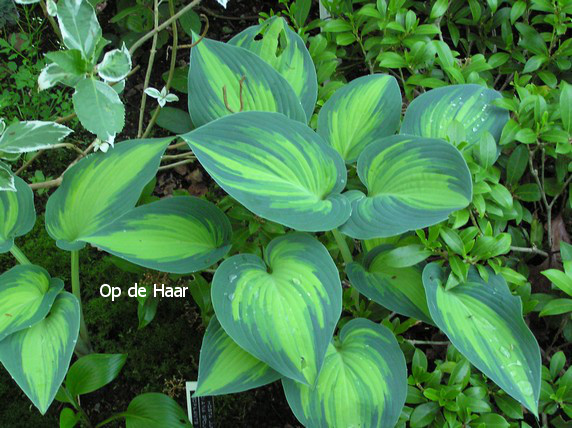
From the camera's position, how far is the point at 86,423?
4.25 feet

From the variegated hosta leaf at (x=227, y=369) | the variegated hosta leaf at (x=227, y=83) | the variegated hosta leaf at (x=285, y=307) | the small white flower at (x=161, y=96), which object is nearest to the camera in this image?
the variegated hosta leaf at (x=285, y=307)

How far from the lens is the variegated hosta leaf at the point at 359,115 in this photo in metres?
1.14

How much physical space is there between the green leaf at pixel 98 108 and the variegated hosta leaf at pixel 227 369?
16.0 inches

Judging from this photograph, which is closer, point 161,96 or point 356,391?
point 356,391

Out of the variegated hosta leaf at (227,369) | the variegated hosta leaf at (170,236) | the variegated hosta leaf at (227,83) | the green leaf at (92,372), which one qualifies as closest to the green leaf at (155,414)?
the green leaf at (92,372)

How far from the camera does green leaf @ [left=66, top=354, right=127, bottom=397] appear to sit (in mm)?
1201

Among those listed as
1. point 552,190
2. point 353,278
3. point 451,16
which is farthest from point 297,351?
point 451,16

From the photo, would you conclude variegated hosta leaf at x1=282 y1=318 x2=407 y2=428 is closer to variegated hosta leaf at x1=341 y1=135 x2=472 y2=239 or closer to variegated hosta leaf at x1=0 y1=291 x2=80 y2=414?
variegated hosta leaf at x1=341 y1=135 x2=472 y2=239

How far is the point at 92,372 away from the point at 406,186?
2.57 ft

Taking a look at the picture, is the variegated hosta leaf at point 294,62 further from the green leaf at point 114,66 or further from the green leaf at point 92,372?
the green leaf at point 92,372

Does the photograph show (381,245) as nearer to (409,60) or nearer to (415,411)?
(415,411)

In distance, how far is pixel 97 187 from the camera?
1063mm

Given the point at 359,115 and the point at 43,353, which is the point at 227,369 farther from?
the point at 359,115

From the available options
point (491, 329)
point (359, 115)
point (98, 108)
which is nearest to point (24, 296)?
point (98, 108)
